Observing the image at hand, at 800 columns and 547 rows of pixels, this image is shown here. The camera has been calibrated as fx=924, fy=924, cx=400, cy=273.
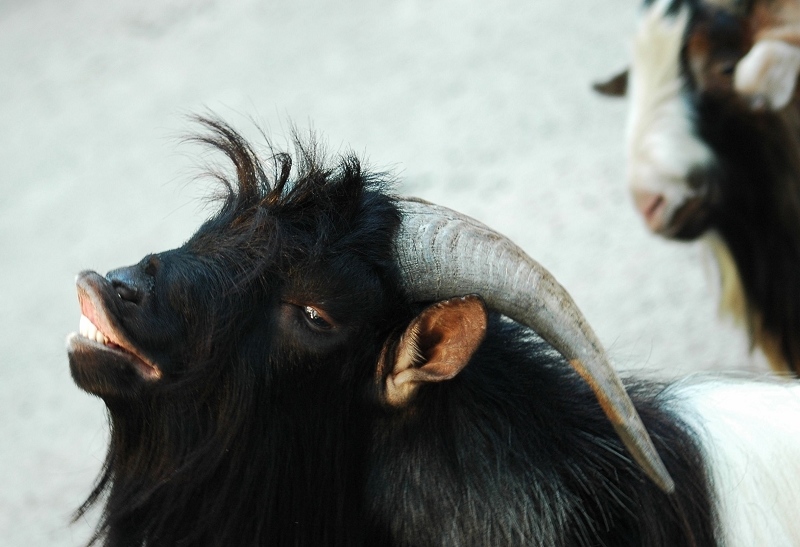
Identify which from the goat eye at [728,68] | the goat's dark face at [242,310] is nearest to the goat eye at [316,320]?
the goat's dark face at [242,310]

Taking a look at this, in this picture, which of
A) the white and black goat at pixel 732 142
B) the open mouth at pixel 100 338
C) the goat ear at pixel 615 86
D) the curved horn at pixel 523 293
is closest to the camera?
the curved horn at pixel 523 293

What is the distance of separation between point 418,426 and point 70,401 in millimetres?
3271

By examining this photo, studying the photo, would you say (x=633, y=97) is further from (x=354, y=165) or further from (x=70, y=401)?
(x=70, y=401)

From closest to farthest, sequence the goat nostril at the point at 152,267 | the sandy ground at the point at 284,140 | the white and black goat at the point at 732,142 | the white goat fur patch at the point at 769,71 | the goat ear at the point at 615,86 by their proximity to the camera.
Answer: the goat nostril at the point at 152,267 < the white goat fur patch at the point at 769,71 < the white and black goat at the point at 732,142 < the goat ear at the point at 615,86 < the sandy ground at the point at 284,140

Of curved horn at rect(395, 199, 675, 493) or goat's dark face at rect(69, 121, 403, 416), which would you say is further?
goat's dark face at rect(69, 121, 403, 416)

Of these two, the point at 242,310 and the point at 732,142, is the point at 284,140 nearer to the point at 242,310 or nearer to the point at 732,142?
the point at 732,142

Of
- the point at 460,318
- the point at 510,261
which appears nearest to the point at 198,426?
the point at 460,318

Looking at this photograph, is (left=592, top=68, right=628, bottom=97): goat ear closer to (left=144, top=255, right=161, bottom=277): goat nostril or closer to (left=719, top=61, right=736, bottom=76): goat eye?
(left=719, top=61, right=736, bottom=76): goat eye

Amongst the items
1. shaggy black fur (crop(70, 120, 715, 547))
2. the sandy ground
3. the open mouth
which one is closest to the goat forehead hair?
shaggy black fur (crop(70, 120, 715, 547))

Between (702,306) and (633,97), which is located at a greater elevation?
(633,97)

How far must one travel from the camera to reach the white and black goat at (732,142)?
3389 mm

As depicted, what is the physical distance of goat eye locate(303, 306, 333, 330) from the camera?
1972mm

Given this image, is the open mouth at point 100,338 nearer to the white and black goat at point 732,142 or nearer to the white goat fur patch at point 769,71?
the white and black goat at point 732,142

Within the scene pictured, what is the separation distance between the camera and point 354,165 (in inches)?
82.7
